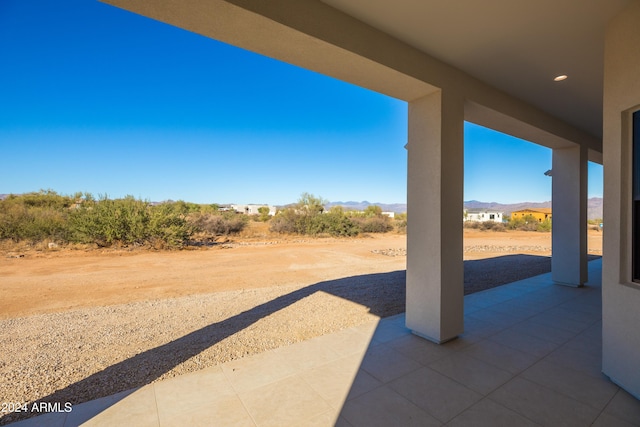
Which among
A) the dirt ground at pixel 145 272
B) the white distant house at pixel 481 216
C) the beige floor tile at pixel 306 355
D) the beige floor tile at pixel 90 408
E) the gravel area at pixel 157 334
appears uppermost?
the white distant house at pixel 481 216

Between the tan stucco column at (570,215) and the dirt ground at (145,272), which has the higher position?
the tan stucco column at (570,215)

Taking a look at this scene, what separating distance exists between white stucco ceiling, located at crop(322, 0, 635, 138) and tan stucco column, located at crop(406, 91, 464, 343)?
477 millimetres

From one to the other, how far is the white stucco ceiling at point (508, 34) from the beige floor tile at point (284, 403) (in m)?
2.87

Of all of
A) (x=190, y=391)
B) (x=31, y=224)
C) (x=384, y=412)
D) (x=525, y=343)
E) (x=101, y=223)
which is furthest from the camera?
(x=101, y=223)

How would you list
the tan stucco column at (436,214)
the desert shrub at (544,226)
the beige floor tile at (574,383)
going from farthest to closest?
the desert shrub at (544,226)
the tan stucco column at (436,214)
the beige floor tile at (574,383)

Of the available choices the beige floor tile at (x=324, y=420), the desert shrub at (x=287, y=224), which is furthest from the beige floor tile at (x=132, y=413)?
the desert shrub at (x=287, y=224)

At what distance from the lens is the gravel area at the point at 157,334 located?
216 centimetres

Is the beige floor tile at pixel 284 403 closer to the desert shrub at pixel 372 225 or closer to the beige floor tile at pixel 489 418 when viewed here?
the beige floor tile at pixel 489 418

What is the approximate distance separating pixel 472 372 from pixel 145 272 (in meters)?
7.45

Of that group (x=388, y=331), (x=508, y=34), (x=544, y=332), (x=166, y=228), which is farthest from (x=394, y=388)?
(x=166, y=228)

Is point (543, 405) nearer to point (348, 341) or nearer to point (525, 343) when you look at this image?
point (525, 343)

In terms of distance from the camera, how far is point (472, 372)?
227 centimetres

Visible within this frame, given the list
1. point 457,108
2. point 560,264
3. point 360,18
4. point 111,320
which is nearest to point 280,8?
point 360,18

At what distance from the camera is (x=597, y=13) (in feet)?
6.82
